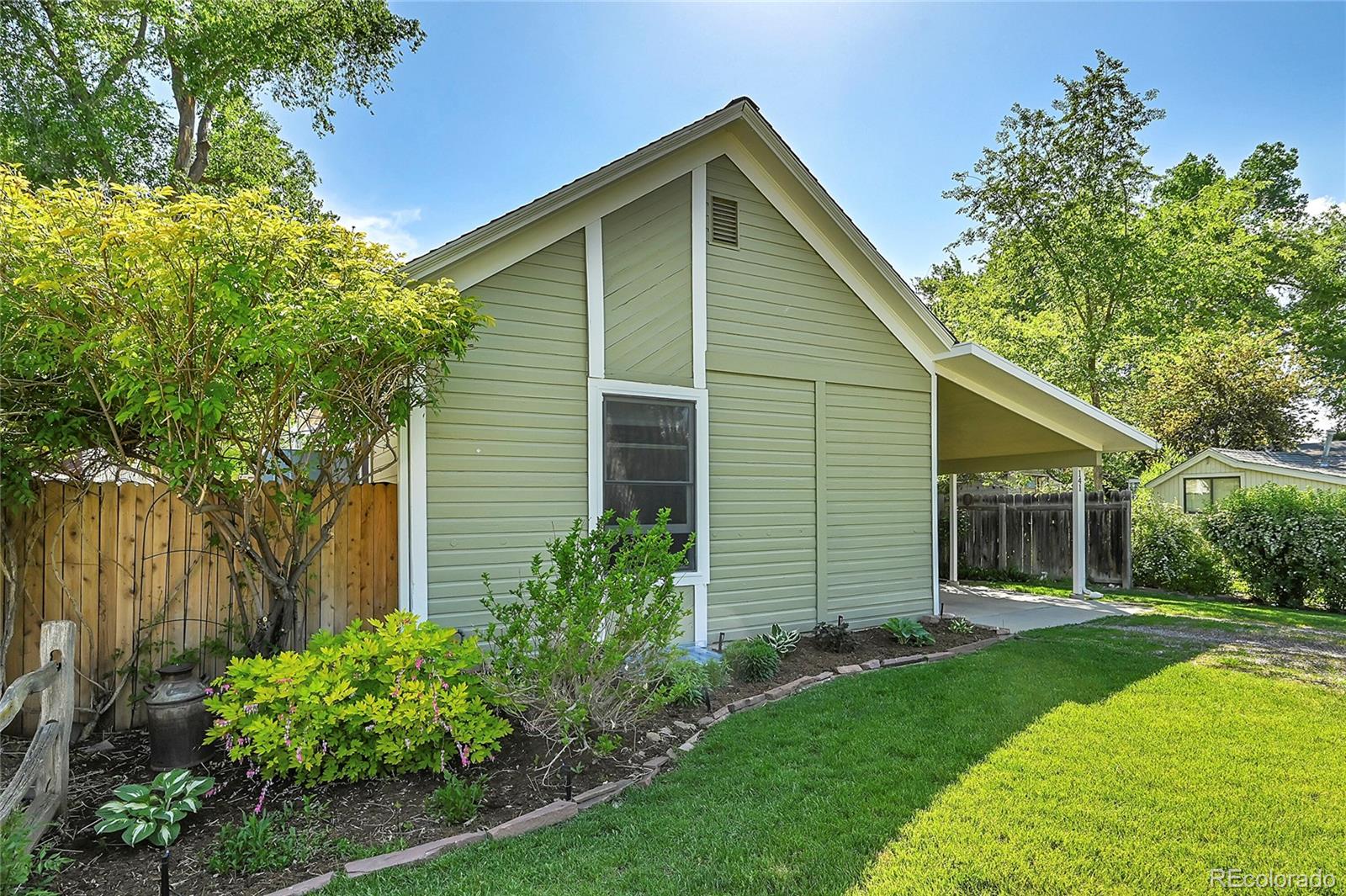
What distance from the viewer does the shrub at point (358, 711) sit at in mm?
3277

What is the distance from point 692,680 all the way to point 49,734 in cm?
332

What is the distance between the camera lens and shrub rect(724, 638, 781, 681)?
218 inches

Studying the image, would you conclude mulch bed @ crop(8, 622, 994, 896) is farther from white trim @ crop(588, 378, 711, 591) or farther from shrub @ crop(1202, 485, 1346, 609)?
shrub @ crop(1202, 485, 1346, 609)

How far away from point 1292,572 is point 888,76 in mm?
8944

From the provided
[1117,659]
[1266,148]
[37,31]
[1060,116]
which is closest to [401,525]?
[1117,659]

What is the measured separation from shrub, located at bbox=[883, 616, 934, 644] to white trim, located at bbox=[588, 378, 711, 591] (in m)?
2.07

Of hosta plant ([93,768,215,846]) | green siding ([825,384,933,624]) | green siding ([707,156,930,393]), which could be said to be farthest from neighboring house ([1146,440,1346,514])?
hosta plant ([93,768,215,846])

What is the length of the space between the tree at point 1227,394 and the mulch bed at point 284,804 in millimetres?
19971

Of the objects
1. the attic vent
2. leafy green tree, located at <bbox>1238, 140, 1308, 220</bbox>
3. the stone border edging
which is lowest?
the stone border edging

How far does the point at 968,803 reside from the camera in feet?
10.9

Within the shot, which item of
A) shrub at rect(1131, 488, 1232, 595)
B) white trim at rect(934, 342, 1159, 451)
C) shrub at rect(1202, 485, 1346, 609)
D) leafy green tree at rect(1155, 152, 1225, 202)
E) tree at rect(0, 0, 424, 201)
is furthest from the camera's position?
leafy green tree at rect(1155, 152, 1225, 202)

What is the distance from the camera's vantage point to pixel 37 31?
10203mm

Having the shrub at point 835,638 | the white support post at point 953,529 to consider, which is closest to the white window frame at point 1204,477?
the white support post at point 953,529

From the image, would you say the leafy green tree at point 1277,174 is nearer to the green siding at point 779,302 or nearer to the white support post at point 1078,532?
the white support post at point 1078,532
